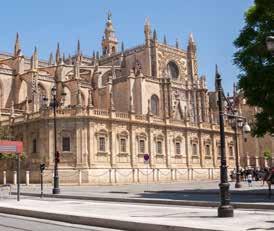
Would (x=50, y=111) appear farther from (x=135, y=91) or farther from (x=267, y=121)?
(x=267, y=121)

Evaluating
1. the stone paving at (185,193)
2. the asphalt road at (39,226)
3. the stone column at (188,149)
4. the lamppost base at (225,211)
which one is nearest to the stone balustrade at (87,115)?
the stone column at (188,149)

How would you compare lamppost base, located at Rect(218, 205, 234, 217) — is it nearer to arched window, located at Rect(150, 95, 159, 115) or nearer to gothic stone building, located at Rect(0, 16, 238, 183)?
gothic stone building, located at Rect(0, 16, 238, 183)

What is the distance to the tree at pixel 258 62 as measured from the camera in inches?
875

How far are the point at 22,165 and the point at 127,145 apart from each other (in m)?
10.4

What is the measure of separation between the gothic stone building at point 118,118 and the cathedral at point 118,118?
0.09m

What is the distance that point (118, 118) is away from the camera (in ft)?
145

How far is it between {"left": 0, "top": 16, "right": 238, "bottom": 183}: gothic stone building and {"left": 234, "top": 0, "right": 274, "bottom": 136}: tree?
14830 mm

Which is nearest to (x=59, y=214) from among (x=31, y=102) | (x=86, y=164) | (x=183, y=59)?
(x=86, y=164)

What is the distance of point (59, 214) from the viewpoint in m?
13.8

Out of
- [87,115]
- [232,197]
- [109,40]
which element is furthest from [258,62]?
[109,40]

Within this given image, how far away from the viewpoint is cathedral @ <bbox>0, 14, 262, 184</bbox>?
4072cm

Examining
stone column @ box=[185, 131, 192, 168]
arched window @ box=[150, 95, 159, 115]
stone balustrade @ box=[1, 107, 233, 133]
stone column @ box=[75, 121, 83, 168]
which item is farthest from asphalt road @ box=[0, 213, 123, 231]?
arched window @ box=[150, 95, 159, 115]

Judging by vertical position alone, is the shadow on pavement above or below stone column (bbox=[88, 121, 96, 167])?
below

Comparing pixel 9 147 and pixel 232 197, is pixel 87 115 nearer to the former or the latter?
pixel 9 147
